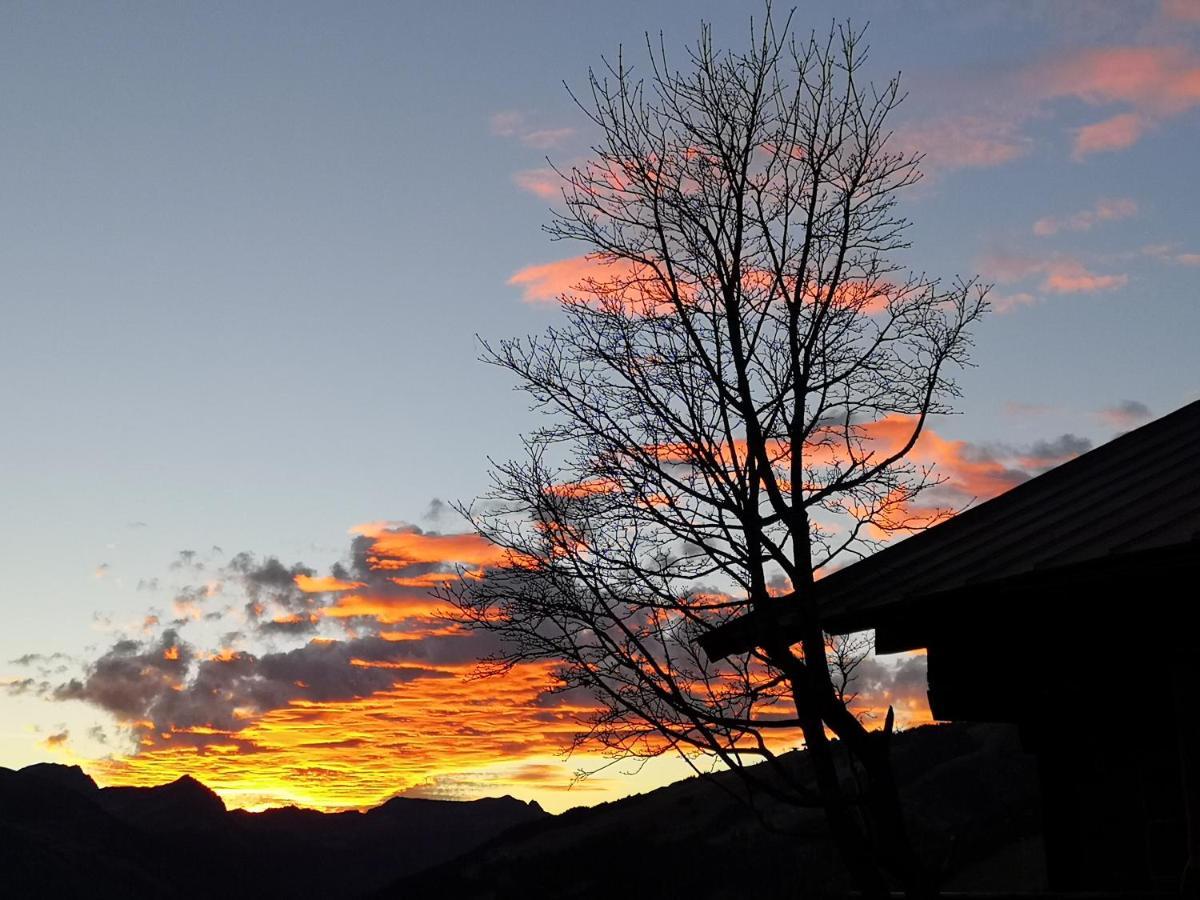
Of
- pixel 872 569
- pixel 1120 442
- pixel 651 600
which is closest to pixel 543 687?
pixel 651 600

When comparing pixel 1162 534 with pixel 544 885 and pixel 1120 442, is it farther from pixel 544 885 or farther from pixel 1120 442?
pixel 544 885

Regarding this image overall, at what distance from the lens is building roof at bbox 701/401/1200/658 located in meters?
5.38

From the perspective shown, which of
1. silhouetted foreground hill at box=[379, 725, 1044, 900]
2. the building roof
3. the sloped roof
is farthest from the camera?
silhouetted foreground hill at box=[379, 725, 1044, 900]

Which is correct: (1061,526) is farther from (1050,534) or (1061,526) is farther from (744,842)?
(744,842)

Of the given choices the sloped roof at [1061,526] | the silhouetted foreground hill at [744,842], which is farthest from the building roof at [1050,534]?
the silhouetted foreground hill at [744,842]

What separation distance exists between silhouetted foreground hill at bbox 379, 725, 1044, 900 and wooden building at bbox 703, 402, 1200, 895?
5550 centimetres

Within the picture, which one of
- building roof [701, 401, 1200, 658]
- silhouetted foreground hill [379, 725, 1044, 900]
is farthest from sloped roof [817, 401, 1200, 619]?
silhouetted foreground hill [379, 725, 1044, 900]

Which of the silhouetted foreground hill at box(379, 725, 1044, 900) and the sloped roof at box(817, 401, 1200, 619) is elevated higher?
the sloped roof at box(817, 401, 1200, 619)

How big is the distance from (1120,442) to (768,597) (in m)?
2.87

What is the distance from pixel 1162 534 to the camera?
5.16 m

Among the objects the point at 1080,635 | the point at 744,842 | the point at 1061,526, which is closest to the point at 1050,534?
the point at 1061,526

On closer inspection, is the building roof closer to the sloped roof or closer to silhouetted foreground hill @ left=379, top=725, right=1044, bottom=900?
the sloped roof

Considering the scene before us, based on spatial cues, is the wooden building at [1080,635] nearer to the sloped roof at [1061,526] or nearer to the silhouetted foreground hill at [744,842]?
the sloped roof at [1061,526]

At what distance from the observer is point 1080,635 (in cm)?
609
